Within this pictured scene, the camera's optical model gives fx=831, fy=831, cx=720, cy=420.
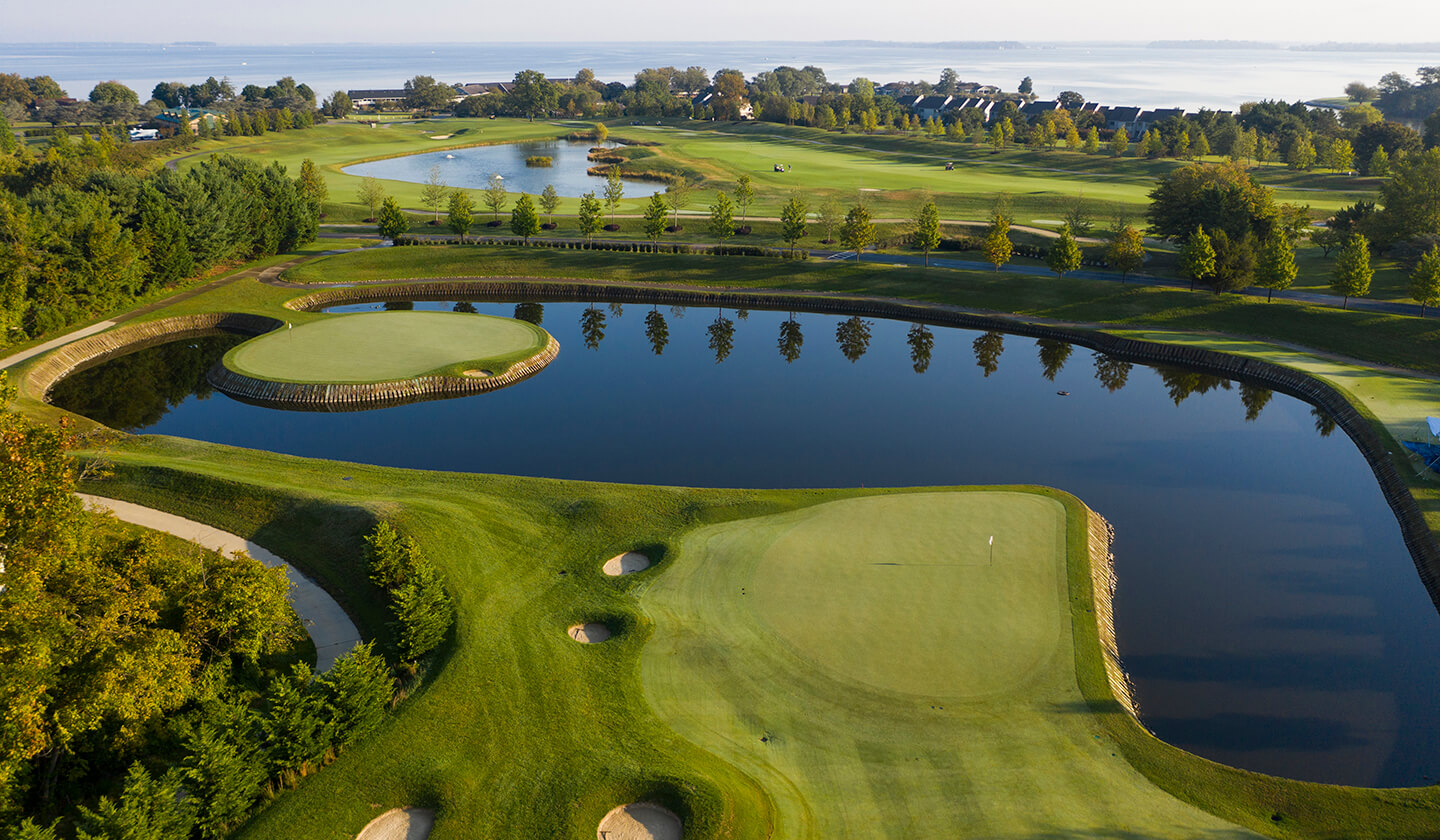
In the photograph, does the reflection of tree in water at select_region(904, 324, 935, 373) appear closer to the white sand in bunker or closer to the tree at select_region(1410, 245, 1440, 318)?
the tree at select_region(1410, 245, 1440, 318)

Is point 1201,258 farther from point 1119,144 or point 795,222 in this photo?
point 1119,144

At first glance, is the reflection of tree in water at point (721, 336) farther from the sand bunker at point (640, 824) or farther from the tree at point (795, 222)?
the sand bunker at point (640, 824)

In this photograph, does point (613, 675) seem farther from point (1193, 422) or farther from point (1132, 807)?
point (1193, 422)

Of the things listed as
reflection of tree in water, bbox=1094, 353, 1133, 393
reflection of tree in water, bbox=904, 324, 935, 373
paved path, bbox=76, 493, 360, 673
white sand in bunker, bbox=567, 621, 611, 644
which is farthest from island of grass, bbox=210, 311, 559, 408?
reflection of tree in water, bbox=1094, 353, 1133, 393

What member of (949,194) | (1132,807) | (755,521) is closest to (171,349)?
(755,521)

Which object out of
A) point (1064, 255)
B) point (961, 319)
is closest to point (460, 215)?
point (961, 319)

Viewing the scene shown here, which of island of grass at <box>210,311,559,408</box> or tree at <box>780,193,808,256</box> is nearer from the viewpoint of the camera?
island of grass at <box>210,311,559,408</box>
